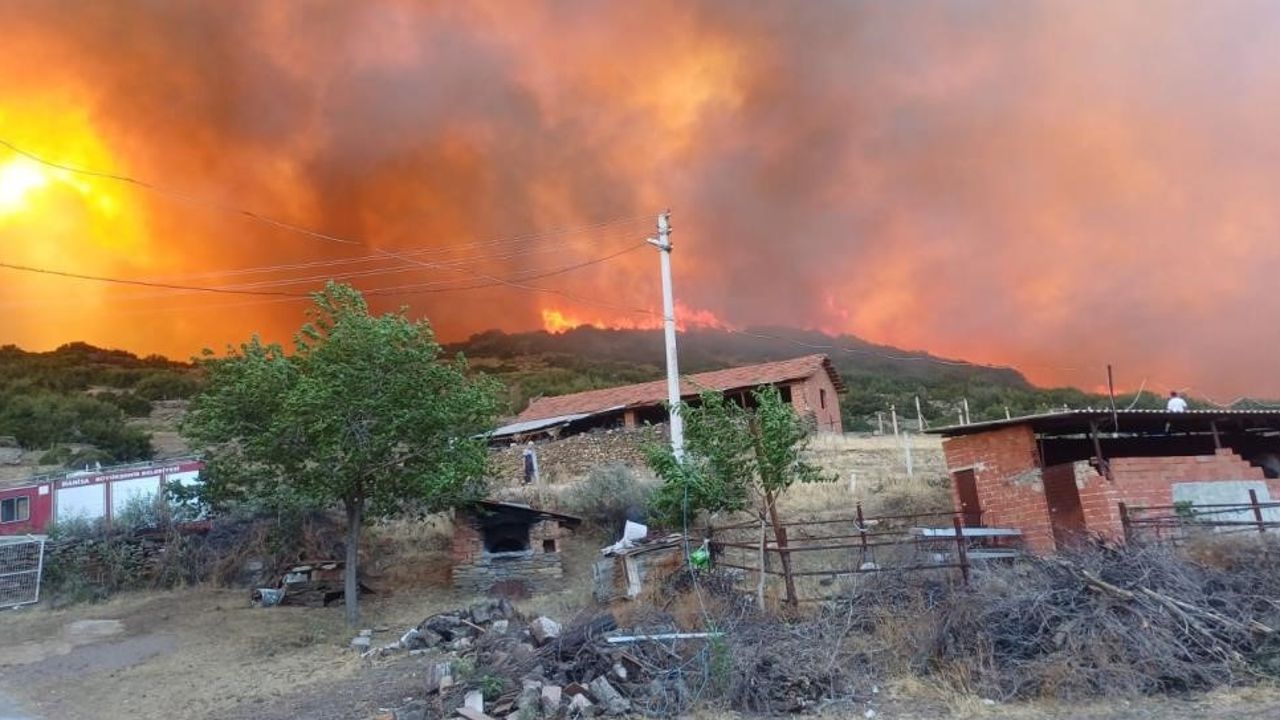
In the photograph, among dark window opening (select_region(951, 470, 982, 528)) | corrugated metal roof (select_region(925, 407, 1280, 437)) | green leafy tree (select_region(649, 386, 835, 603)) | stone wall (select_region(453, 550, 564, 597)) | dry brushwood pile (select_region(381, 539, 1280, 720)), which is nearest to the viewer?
dry brushwood pile (select_region(381, 539, 1280, 720))

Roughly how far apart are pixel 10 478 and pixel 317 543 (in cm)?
2489

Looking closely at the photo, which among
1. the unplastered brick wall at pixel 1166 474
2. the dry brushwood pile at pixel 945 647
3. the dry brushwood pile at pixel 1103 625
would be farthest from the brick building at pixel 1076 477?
the dry brushwood pile at pixel 945 647

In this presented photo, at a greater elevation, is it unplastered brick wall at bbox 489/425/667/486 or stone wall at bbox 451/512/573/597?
unplastered brick wall at bbox 489/425/667/486

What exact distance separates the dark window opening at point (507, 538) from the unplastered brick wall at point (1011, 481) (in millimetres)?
10332

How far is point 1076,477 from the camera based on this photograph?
16234 millimetres

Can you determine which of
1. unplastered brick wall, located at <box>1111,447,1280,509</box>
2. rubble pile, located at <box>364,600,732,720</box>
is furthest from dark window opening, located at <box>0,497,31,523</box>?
unplastered brick wall, located at <box>1111,447,1280,509</box>

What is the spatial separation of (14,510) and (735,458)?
23.8m

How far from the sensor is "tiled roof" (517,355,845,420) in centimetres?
3738

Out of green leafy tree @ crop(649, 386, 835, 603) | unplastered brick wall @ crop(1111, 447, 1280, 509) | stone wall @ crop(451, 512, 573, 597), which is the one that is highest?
green leafy tree @ crop(649, 386, 835, 603)

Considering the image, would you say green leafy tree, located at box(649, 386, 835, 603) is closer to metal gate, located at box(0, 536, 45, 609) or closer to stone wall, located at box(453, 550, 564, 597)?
stone wall, located at box(453, 550, 564, 597)

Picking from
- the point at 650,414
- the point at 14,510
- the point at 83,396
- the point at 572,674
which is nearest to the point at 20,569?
the point at 14,510

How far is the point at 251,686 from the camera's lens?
12.7 metres

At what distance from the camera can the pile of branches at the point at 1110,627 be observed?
9.05 m

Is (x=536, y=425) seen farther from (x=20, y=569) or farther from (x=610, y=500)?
(x=20, y=569)
